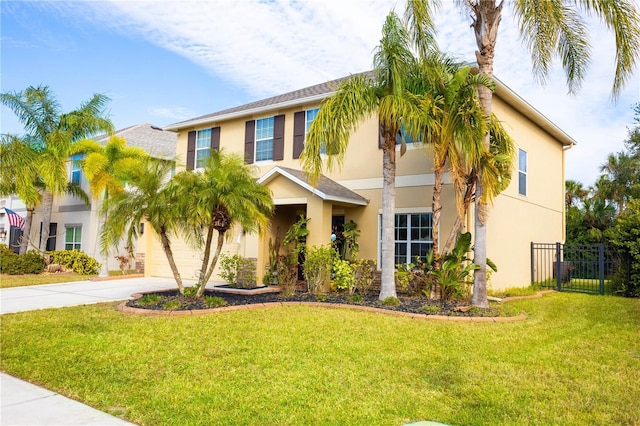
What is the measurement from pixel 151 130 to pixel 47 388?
2490 cm

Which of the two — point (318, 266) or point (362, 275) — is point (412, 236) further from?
point (318, 266)

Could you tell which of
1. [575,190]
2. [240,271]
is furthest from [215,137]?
[575,190]

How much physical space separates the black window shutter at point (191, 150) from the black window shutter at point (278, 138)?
4327mm

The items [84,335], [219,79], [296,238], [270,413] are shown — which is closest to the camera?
[270,413]

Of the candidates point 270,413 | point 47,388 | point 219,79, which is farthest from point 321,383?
point 219,79

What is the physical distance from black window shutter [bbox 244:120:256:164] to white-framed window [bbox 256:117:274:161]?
18 cm

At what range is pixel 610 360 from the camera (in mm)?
6242

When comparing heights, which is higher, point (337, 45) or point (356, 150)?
point (337, 45)

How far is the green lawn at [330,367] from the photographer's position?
4320 mm

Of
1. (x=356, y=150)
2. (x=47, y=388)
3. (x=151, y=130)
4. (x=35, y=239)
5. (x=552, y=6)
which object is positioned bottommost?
(x=47, y=388)

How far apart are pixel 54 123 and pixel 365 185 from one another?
15381mm

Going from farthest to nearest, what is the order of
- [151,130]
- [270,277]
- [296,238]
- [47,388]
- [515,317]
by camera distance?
[151,130] → [270,277] → [296,238] → [515,317] → [47,388]

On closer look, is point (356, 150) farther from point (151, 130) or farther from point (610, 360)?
point (151, 130)

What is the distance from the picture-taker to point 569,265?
57.8 feet
